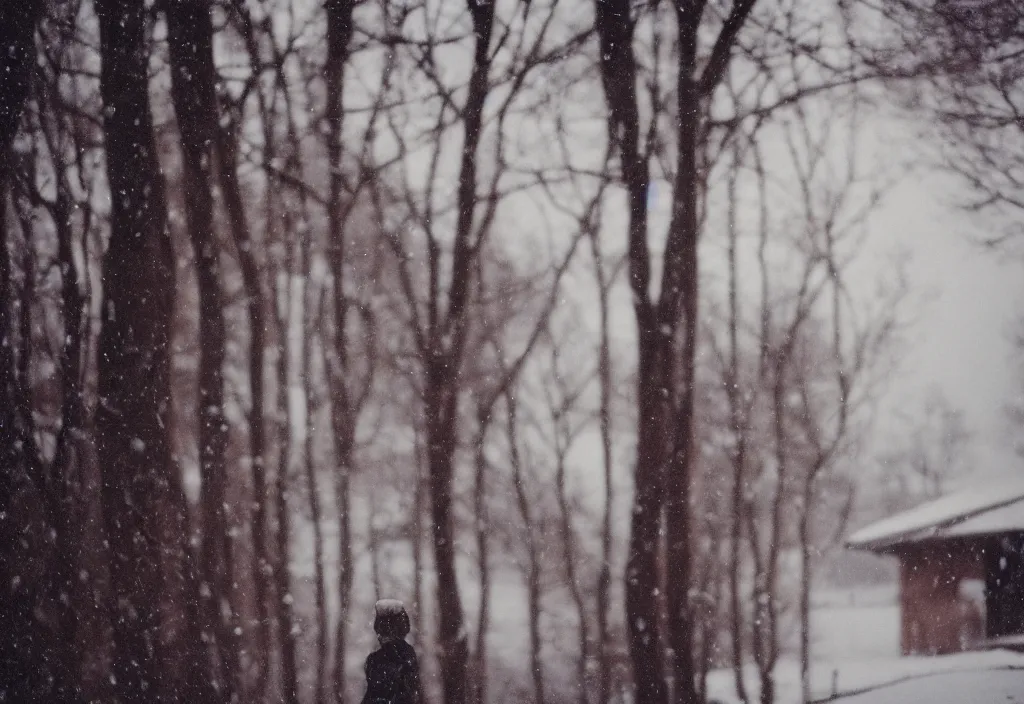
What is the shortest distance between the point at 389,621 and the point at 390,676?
37 cm

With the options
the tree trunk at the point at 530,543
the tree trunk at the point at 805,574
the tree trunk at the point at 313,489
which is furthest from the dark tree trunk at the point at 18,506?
the tree trunk at the point at 805,574

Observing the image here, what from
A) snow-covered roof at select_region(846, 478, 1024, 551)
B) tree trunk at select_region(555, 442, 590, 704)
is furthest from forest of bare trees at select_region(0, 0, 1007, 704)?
snow-covered roof at select_region(846, 478, 1024, 551)

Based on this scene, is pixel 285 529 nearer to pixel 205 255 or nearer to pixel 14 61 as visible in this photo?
pixel 205 255

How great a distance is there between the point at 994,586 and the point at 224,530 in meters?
19.0

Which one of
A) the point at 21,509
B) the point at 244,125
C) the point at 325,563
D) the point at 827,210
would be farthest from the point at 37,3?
the point at 827,210

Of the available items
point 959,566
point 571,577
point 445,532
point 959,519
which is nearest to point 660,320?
point 445,532

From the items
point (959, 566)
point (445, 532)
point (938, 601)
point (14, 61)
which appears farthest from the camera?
point (938, 601)

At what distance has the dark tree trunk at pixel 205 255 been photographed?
29.6ft

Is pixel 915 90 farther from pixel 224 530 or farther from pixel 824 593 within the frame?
pixel 824 593

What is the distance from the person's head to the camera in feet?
20.3

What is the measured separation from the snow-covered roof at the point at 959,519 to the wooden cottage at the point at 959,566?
21 mm

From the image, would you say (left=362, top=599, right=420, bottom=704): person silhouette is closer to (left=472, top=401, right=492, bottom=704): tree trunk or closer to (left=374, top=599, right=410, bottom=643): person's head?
(left=374, top=599, right=410, bottom=643): person's head

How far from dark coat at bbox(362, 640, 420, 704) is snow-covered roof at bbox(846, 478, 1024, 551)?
18.4 meters

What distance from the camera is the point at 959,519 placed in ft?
69.6
